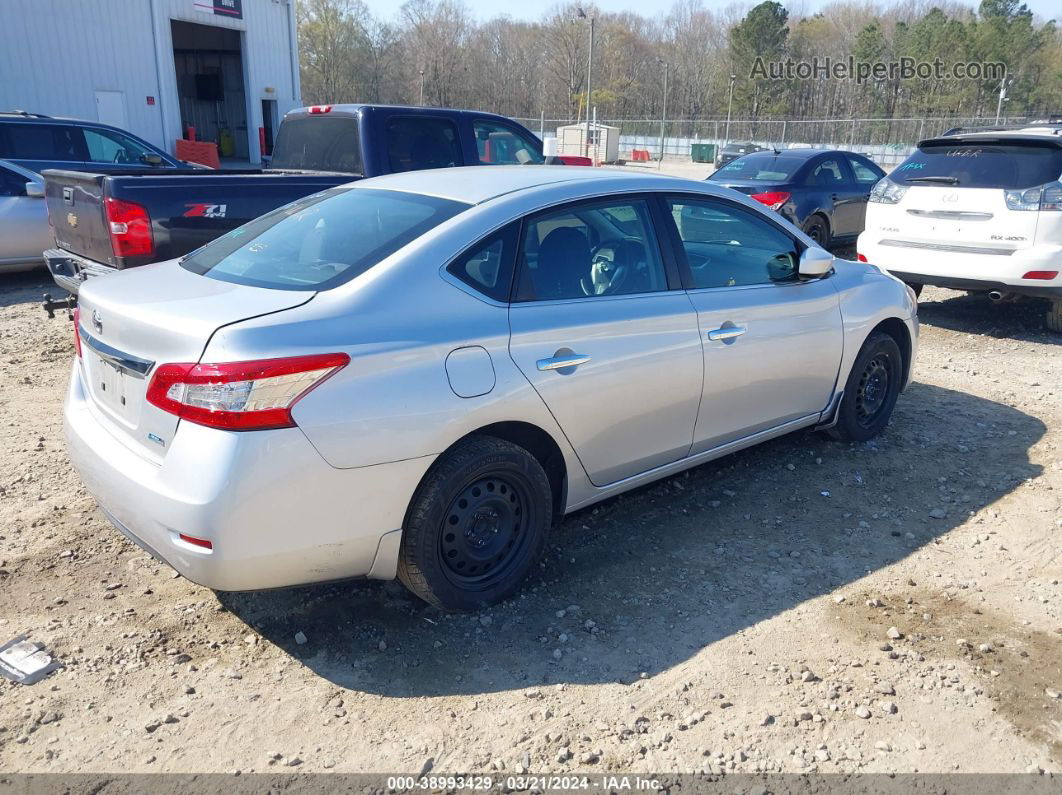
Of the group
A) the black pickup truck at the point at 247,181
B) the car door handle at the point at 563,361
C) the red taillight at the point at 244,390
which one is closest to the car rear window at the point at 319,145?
the black pickup truck at the point at 247,181

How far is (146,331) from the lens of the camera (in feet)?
9.56

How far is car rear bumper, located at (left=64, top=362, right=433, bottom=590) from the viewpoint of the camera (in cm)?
267

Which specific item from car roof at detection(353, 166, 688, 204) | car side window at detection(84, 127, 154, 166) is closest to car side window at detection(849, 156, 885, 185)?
car roof at detection(353, 166, 688, 204)

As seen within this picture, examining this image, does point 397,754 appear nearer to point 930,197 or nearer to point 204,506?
point 204,506

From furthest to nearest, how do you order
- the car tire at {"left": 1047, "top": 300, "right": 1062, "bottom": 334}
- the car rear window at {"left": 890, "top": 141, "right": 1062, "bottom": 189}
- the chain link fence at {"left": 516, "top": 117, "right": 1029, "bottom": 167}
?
the chain link fence at {"left": 516, "top": 117, "right": 1029, "bottom": 167}, the car tire at {"left": 1047, "top": 300, "right": 1062, "bottom": 334}, the car rear window at {"left": 890, "top": 141, "right": 1062, "bottom": 189}

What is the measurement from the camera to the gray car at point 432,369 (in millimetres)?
2732

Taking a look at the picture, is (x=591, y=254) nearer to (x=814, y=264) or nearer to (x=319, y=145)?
(x=814, y=264)

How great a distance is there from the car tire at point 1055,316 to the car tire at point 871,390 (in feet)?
11.8

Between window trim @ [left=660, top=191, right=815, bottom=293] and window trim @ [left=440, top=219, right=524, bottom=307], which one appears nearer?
window trim @ [left=440, top=219, right=524, bottom=307]

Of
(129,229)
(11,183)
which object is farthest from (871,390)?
(11,183)

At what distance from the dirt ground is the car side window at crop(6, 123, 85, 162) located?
284 inches

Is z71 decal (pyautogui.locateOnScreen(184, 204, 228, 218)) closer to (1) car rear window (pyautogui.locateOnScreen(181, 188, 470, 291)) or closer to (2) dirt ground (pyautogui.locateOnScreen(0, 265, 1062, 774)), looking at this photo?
(2) dirt ground (pyautogui.locateOnScreen(0, 265, 1062, 774))

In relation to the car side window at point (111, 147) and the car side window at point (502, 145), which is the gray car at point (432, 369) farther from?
the car side window at point (111, 147)

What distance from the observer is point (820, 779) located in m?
2.61
